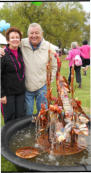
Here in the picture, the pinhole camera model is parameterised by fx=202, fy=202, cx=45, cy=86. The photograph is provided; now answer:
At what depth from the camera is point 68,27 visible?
14320 millimetres

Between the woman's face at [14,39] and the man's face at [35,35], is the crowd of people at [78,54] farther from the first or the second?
the woman's face at [14,39]

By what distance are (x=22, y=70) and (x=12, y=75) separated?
0.44 feet

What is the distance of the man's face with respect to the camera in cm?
220

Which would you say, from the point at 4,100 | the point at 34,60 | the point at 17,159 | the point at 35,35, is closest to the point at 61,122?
the point at 17,159

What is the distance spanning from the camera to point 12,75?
7.38 ft

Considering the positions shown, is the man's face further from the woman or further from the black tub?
the black tub

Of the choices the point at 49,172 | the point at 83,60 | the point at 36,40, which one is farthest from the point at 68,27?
the point at 49,172

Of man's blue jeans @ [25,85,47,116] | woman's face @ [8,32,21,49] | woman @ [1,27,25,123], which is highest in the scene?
woman's face @ [8,32,21,49]

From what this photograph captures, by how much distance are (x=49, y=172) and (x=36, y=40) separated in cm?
141

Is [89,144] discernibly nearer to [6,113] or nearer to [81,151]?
[81,151]

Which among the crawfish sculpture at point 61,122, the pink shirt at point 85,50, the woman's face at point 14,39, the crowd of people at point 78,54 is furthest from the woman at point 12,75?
the pink shirt at point 85,50

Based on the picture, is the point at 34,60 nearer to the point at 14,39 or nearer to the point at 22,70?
the point at 22,70

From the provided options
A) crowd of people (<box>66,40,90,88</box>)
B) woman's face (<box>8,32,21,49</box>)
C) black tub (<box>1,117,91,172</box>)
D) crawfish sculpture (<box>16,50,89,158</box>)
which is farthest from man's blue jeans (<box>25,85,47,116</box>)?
crowd of people (<box>66,40,90,88</box>)

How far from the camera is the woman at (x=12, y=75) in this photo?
2195 millimetres
